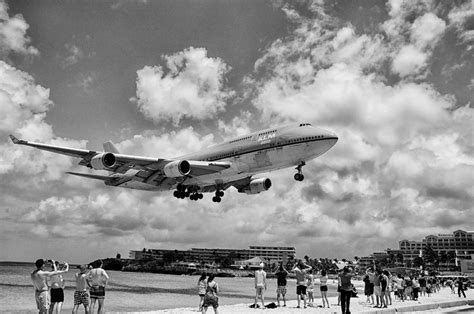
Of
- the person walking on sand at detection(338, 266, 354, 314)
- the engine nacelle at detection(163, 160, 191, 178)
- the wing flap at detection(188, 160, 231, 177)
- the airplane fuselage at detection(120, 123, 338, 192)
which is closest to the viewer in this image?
the person walking on sand at detection(338, 266, 354, 314)

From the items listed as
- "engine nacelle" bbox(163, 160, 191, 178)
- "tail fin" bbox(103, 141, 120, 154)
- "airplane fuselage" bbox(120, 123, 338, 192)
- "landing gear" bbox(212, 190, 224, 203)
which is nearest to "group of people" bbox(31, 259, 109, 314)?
"engine nacelle" bbox(163, 160, 191, 178)

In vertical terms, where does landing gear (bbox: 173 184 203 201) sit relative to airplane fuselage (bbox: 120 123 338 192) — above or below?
below

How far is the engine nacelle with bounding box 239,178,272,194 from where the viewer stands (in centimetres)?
5250

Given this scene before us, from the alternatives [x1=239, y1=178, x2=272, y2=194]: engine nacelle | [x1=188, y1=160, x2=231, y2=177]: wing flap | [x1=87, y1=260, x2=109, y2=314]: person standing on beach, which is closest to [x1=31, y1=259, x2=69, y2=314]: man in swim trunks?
[x1=87, y1=260, x2=109, y2=314]: person standing on beach

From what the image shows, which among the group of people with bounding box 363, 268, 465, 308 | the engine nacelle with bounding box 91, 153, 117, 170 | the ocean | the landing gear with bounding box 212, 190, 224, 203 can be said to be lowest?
the ocean

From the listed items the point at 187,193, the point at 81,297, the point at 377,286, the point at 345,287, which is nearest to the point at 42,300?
the point at 81,297

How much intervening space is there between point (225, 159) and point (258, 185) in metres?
10.5

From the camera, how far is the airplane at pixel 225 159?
39.0 m

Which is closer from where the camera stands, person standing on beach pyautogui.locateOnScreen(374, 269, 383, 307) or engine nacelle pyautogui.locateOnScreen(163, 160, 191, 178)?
person standing on beach pyautogui.locateOnScreen(374, 269, 383, 307)

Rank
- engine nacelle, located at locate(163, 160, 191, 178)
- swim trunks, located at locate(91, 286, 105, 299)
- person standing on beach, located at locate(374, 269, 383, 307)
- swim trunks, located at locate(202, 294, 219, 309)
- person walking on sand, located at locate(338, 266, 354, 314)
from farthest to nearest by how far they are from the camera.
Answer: engine nacelle, located at locate(163, 160, 191, 178) → person standing on beach, located at locate(374, 269, 383, 307) → person walking on sand, located at locate(338, 266, 354, 314) → swim trunks, located at locate(202, 294, 219, 309) → swim trunks, located at locate(91, 286, 105, 299)

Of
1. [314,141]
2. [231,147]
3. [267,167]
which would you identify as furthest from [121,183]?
[314,141]

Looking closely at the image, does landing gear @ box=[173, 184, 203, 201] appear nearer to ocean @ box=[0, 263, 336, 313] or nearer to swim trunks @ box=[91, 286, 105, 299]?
ocean @ box=[0, 263, 336, 313]

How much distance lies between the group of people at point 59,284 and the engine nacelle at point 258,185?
38.6 metres

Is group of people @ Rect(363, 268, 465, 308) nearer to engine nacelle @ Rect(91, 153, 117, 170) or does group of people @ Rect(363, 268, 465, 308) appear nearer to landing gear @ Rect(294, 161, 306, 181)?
landing gear @ Rect(294, 161, 306, 181)
